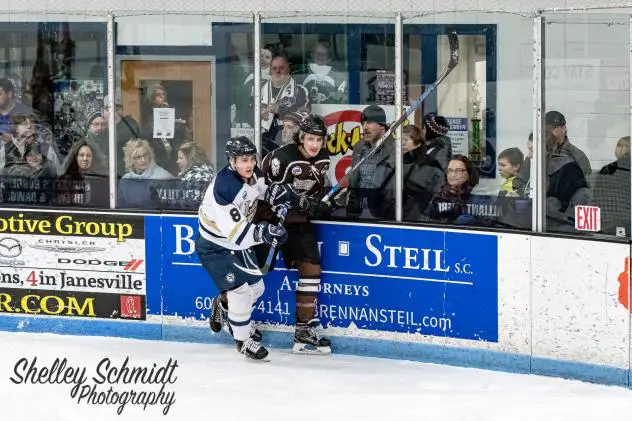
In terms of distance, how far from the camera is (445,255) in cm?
755

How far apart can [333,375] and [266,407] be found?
730 mm

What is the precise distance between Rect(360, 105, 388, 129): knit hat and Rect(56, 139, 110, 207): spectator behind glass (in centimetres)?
168

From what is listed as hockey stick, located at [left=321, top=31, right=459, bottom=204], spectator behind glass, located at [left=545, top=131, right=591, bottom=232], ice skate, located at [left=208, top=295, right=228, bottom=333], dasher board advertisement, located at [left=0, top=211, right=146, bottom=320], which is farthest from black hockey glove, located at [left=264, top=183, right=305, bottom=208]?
spectator behind glass, located at [left=545, top=131, right=591, bottom=232]

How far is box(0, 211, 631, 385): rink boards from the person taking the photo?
705cm

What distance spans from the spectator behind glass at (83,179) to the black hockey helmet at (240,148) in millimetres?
1073

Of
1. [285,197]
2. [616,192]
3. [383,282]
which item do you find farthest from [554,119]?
[285,197]

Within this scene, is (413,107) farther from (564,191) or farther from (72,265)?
(72,265)

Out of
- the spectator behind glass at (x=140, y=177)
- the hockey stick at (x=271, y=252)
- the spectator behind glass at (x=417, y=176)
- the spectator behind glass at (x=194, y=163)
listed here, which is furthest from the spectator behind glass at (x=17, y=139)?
the spectator behind glass at (x=417, y=176)

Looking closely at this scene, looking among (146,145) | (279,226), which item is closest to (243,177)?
(279,226)

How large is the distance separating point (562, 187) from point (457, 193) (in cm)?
64

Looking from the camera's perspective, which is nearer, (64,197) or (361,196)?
(361,196)

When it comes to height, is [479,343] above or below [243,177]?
below

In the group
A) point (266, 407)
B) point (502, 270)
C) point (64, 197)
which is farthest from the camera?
point (64, 197)

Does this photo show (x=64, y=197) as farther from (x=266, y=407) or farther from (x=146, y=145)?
(x=266, y=407)
